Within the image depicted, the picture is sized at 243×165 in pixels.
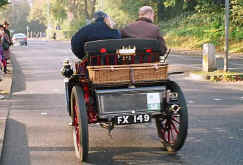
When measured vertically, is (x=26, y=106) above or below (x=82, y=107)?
below

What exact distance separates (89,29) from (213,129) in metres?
2.74

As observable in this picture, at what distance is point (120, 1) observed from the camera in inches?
2181

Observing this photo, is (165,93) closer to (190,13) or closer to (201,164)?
(201,164)

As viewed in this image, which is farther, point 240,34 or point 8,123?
point 240,34

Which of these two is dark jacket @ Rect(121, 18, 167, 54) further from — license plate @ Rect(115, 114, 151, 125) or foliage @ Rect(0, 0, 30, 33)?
foliage @ Rect(0, 0, 30, 33)

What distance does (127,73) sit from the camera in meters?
5.97

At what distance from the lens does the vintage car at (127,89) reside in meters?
5.92

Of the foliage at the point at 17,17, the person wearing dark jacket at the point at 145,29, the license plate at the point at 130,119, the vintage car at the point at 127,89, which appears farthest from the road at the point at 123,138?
the foliage at the point at 17,17

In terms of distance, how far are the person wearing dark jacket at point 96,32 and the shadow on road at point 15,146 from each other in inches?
61.2

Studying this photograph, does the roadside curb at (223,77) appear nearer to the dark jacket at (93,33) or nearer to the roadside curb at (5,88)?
the roadside curb at (5,88)

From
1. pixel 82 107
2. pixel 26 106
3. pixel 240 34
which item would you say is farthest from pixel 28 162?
pixel 240 34

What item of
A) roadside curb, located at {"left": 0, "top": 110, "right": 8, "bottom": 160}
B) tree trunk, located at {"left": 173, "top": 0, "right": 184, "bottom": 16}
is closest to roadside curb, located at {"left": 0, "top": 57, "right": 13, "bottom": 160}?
Answer: roadside curb, located at {"left": 0, "top": 110, "right": 8, "bottom": 160}

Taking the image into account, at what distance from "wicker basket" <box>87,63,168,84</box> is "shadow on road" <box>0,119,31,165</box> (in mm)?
1355

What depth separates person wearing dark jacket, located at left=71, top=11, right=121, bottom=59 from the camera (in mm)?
6441
